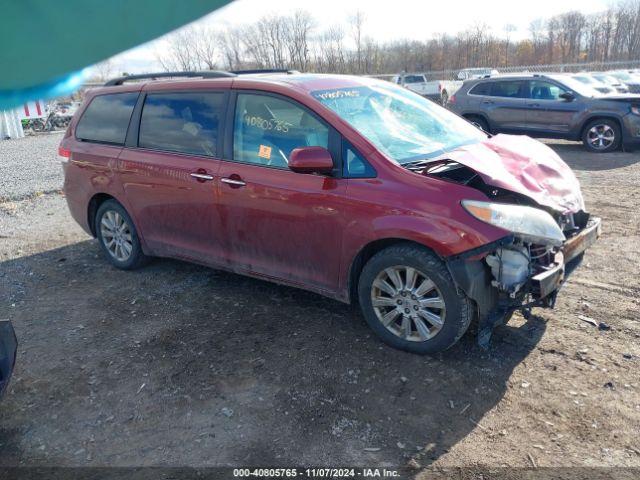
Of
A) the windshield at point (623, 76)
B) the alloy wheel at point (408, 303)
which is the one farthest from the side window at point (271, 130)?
the windshield at point (623, 76)

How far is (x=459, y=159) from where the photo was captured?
357 cm

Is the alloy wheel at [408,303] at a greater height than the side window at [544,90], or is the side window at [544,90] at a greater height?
the side window at [544,90]

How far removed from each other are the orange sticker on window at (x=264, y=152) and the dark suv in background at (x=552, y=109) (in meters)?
7.57

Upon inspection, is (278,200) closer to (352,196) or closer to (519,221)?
(352,196)

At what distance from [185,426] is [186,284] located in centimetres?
218

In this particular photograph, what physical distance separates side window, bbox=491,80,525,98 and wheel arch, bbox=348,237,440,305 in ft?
34.2

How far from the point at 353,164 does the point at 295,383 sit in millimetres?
1531

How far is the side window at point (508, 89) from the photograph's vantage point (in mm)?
12516

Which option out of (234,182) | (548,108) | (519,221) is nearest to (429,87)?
(548,108)

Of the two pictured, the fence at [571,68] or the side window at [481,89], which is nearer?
the side window at [481,89]

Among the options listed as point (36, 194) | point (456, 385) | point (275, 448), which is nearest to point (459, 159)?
point (456, 385)

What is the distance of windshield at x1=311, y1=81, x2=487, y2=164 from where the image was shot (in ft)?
12.7

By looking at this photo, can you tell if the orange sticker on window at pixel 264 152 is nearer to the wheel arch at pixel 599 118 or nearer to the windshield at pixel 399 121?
the windshield at pixel 399 121

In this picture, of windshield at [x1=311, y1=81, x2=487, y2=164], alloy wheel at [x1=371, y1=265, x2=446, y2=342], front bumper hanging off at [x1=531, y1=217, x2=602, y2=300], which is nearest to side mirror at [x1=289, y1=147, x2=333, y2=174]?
windshield at [x1=311, y1=81, x2=487, y2=164]
